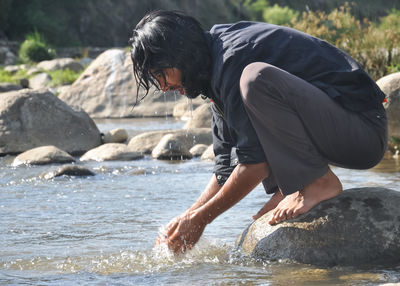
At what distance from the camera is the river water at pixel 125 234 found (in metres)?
3.31

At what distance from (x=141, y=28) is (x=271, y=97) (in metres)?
0.64

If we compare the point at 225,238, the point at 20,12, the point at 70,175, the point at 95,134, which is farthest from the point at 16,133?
the point at 20,12

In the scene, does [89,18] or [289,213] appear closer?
[289,213]

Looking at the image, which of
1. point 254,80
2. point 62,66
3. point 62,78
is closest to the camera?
point 254,80

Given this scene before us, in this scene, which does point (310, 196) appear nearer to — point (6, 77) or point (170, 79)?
point (170, 79)

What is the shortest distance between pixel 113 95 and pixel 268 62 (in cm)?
1144

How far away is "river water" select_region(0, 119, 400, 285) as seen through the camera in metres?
3.31

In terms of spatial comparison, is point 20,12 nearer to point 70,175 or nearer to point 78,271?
point 70,175

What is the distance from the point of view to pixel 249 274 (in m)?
3.34

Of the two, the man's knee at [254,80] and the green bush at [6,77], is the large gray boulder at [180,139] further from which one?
the green bush at [6,77]

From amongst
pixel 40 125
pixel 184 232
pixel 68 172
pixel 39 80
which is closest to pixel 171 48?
pixel 184 232

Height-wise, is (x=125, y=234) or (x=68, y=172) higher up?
(x=125, y=234)

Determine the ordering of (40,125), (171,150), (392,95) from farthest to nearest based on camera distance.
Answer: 1. (40,125)
2. (171,150)
3. (392,95)

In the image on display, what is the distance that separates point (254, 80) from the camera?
10.3ft
